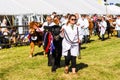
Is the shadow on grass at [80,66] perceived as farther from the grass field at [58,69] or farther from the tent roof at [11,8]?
the tent roof at [11,8]

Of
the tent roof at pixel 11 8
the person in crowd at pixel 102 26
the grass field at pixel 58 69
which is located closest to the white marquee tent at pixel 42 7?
the tent roof at pixel 11 8

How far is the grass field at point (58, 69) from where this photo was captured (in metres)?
11.0

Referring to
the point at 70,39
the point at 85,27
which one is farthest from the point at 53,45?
the point at 85,27

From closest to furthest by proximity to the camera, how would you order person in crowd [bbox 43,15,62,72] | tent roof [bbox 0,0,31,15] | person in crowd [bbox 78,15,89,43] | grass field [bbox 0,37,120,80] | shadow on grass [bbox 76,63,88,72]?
grass field [bbox 0,37,120,80] → person in crowd [bbox 43,15,62,72] → shadow on grass [bbox 76,63,88,72] → person in crowd [bbox 78,15,89,43] → tent roof [bbox 0,0,31,15]

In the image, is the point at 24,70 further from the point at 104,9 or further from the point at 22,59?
the point at 104,9

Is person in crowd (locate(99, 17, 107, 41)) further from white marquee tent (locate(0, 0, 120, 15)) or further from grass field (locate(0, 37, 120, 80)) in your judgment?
grass field (locate(0, 37, 120, 80))

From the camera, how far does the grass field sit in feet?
36.0

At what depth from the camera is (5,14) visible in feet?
67.3

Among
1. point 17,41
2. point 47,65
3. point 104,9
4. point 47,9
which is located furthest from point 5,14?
point 104,9

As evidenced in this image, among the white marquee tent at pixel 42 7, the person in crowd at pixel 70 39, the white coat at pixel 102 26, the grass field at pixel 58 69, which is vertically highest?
the white marquee tent at pixel 42 7

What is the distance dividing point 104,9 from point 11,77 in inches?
1061

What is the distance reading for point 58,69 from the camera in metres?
11.8

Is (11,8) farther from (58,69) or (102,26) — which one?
(58,69)

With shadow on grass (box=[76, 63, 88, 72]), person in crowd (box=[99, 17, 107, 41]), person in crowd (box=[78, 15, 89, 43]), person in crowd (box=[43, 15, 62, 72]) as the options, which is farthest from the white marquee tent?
person in crowd (box=[43, 15, 62, 72])
